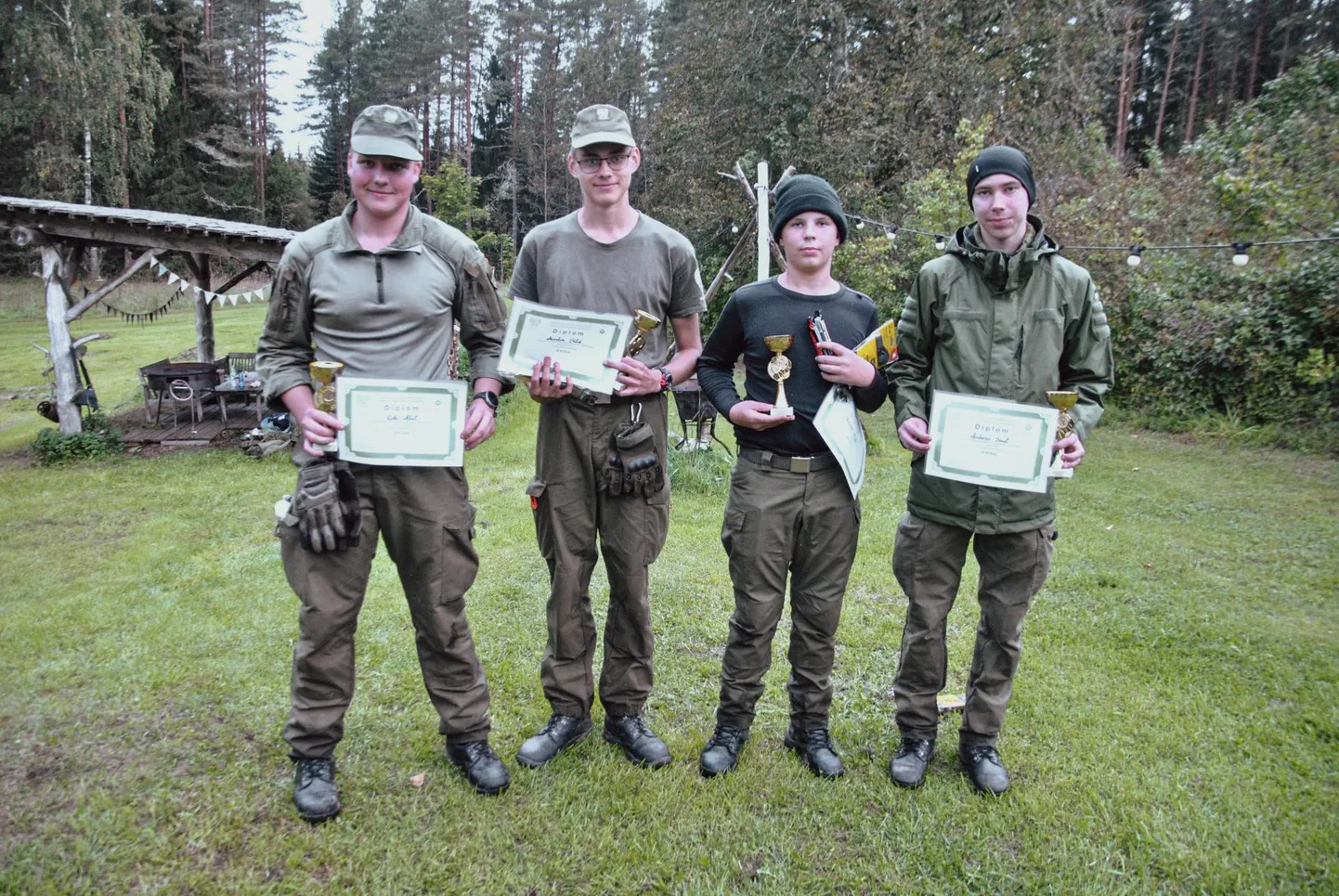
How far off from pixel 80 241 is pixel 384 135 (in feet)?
34.2

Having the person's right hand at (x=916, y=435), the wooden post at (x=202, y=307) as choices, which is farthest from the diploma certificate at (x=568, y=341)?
the wooden post at (x=202, y=307)

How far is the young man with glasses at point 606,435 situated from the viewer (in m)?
2.80

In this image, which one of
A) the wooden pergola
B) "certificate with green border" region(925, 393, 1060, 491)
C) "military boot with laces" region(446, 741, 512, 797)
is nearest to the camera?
"certificate with green border" region(925, 393, 1060, 491)

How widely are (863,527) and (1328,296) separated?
24.9 ft

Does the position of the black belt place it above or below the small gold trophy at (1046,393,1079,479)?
below

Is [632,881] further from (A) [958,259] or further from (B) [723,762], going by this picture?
(A) [958,259]

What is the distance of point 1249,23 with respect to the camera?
83.5 ft

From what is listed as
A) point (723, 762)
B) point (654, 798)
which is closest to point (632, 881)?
point (654, 798)

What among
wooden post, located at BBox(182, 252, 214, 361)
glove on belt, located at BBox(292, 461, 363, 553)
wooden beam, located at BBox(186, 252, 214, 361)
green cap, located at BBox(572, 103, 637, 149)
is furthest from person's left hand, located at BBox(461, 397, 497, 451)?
wooden beam, located at BBox(186, 252, 214, 361)

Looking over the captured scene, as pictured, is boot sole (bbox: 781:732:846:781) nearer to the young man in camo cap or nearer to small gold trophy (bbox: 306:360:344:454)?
the young man in camo cap

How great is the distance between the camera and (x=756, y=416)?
279 cm

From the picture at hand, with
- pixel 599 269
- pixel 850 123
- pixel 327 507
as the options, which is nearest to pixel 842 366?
pixel 599 269

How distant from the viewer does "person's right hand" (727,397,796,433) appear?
2.78 meters

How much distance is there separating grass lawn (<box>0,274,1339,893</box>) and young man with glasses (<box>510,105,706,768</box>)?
32 cm
